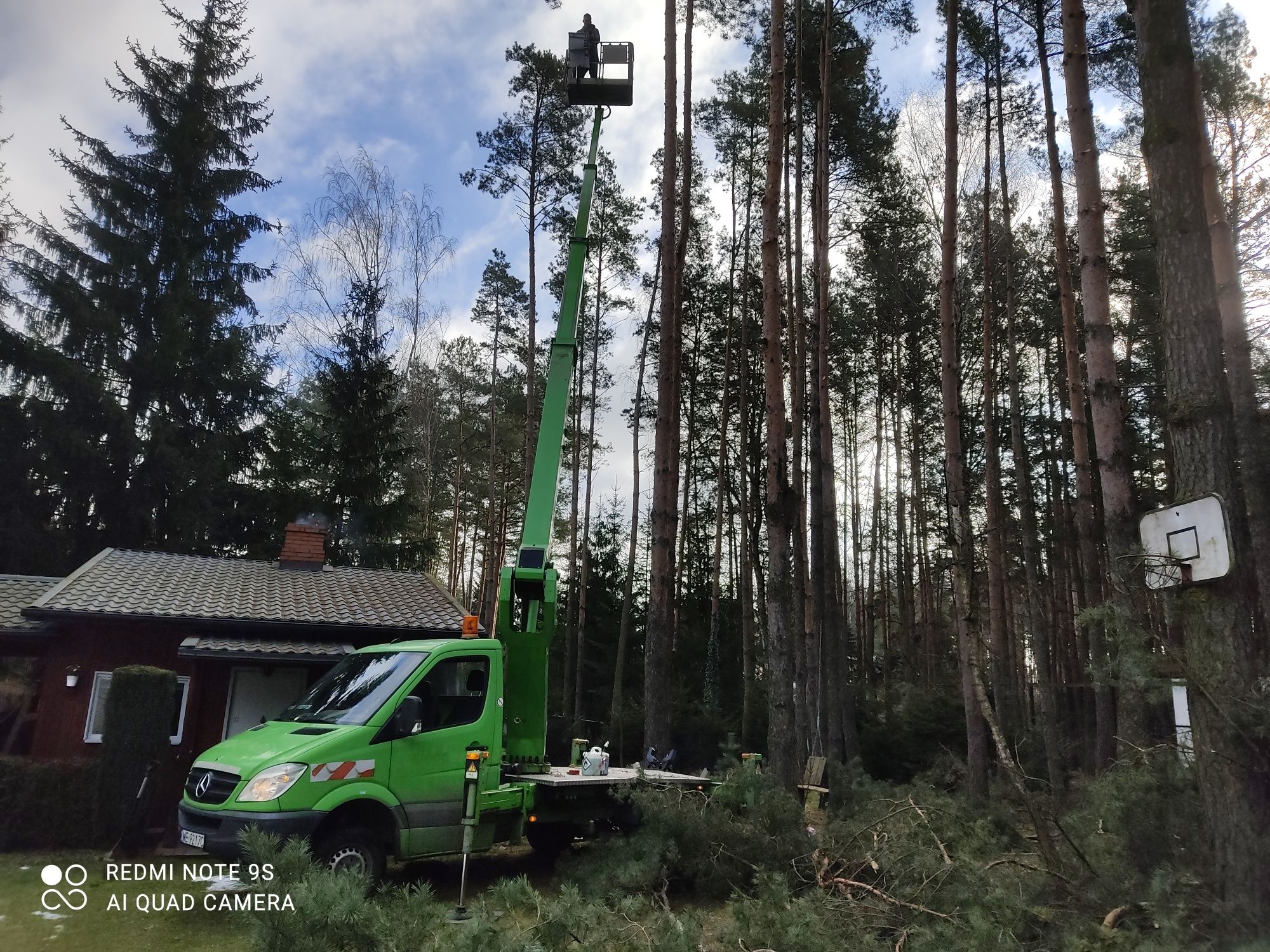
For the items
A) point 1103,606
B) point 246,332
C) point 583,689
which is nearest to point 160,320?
point 246,332

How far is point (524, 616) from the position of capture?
8.13 metres

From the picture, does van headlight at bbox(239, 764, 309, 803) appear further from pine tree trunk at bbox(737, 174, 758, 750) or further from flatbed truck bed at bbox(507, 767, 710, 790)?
pine tree trunk at bbox(737, 174, 758, 750)

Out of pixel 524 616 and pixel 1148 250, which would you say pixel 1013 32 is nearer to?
pixel 1148 250

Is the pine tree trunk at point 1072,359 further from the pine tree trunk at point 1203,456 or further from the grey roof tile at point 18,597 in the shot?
the grey roof tile at point 18,597

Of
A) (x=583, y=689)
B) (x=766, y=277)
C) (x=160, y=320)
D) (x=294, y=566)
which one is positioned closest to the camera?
(x=766, y=277)

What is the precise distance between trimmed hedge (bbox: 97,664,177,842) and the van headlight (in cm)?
354

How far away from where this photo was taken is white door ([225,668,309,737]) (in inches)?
468

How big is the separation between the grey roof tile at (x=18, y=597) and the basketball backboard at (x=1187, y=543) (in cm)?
1254

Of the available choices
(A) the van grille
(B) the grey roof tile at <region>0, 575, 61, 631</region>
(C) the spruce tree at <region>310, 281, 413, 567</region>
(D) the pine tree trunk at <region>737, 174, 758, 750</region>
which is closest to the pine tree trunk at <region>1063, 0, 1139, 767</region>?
(A) the van grille

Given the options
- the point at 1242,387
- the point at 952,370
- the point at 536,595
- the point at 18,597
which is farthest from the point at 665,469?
the point at 18,597

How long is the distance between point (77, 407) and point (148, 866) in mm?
13939

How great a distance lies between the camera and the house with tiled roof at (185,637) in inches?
434

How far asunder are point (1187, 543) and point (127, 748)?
9.98 meters

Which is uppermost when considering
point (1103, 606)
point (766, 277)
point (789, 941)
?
point (766, 277)
